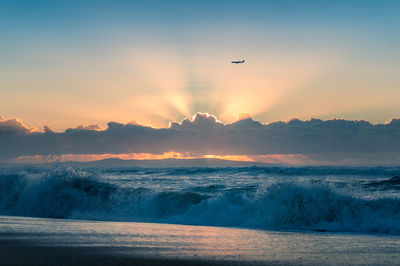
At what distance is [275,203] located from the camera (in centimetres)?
1884

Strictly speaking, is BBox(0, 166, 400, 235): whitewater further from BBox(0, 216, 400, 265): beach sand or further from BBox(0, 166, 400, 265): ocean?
BBox(0, 216, 400, 265): beach sand

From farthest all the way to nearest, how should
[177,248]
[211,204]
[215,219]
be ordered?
[211,204]
[215,219]
[177,248]

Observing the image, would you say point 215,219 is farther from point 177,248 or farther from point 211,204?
point 177,248

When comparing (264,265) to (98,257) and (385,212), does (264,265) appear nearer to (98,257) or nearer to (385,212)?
(98,257)

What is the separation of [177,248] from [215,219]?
9094 millimetres

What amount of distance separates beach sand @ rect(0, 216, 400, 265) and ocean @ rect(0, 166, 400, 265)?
0.03 m

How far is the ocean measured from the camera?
10.3 m

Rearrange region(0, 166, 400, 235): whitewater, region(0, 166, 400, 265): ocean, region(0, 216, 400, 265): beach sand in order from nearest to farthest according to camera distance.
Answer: region(0, 216, 400, 265): beach sand → region(0, 166, 400, 265): ocean → region(0, 166, 400, 235): whitewater

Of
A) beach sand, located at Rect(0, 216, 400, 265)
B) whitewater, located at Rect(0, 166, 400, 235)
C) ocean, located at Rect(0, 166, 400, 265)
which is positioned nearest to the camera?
beach sand, located at Rect(0, 216, 400, 265)

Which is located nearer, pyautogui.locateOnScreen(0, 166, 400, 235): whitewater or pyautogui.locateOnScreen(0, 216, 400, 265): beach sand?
pyautogui.locateOnScreen(0, 216, 400, 265): beach sand

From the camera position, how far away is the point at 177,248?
1023 centimetres

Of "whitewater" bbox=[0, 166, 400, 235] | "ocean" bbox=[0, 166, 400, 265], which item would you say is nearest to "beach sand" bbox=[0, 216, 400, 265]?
"ocean" bbox=[0, 166, 400, 265]

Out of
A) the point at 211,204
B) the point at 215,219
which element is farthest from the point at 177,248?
the point at 211,204

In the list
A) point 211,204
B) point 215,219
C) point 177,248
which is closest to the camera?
point 177,248
